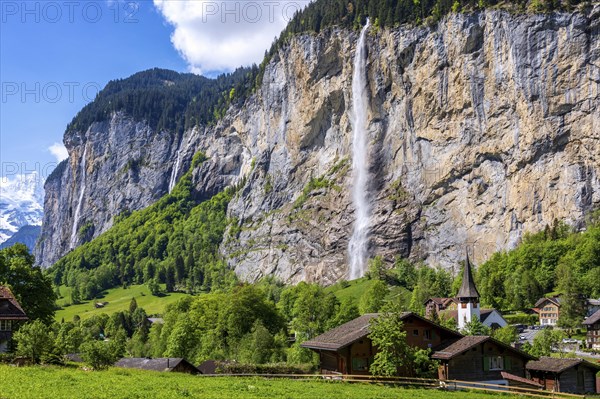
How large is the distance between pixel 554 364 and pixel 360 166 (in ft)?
381

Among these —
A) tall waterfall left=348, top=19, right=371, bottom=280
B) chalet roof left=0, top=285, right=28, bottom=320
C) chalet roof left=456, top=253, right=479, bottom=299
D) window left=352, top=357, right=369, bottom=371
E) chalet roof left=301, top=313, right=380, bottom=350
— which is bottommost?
window left=352, top=357, right=369, bottom=371

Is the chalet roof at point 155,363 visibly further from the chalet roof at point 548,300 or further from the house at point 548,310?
the chalet roof at point 548,300

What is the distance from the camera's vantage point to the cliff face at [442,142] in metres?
133

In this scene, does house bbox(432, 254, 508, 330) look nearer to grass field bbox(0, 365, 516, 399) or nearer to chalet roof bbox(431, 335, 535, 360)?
chalet roof bbox(431, 335, 535, 360)

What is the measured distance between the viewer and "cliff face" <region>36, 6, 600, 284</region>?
13312 centimetres

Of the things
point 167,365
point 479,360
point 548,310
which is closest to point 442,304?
point 548,310

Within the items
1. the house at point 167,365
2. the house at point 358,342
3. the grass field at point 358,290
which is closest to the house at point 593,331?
the grass field at point 358,290

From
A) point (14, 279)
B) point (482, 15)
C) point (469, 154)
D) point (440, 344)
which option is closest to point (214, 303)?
point (14, 279)

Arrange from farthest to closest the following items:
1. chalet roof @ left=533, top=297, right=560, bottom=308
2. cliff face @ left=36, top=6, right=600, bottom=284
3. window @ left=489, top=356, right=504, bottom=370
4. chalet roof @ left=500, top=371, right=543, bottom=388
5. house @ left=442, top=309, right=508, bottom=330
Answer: cliff face @ left=36, top=6, right=600, bottom=284 → chalet roof @ left=533, top=297, right=560, bottom=308 → house @ left=442, top=309, right=508, bottom=330 → window @ left=489, top=356, right=504, bottom=370 → chalet roof @ left=500, top=371, right=543, bottom=388

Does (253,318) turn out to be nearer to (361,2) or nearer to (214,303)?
(214,303)

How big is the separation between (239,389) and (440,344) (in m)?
23.0

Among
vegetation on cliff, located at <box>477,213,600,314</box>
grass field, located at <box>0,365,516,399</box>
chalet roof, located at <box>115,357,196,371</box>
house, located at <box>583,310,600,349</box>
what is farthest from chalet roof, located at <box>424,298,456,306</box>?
grass field, located at <box>0,365,516,399</box>

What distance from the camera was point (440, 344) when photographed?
5381cm

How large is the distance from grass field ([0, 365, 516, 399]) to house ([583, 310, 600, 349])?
178ft
